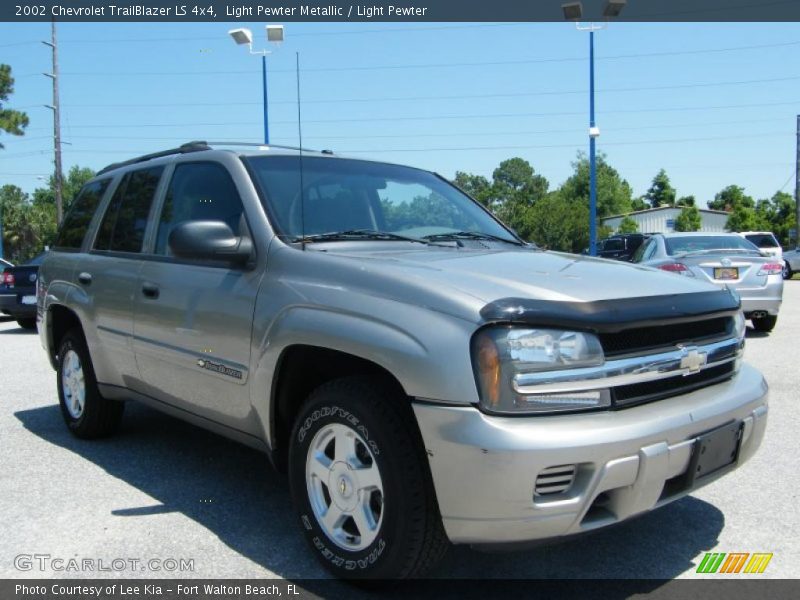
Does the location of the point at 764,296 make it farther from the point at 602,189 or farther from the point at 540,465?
the point at 602,189

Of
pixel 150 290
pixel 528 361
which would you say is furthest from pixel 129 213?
pixel 528 361

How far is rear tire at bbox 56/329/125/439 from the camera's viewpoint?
15.6 ft

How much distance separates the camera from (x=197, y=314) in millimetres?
3518

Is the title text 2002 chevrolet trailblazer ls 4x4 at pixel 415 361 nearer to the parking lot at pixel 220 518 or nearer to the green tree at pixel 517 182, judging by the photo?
the parking lot at pixel 220 518

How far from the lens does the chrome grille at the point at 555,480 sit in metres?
2.29

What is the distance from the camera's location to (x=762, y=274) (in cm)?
956

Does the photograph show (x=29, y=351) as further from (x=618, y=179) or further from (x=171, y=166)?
(x=618, y=179)

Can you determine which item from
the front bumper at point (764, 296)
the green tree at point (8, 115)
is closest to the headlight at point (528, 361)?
the front bumper at point (764, 296)

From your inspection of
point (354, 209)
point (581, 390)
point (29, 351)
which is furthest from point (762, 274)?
point (29, 351)

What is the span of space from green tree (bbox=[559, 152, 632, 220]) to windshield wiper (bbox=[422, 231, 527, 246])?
67.4 m

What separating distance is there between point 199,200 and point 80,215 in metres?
1.80

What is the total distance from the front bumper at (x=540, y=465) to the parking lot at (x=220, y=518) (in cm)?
66

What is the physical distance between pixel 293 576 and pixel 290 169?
1.98m

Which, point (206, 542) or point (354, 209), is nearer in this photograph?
point (206, 542)
